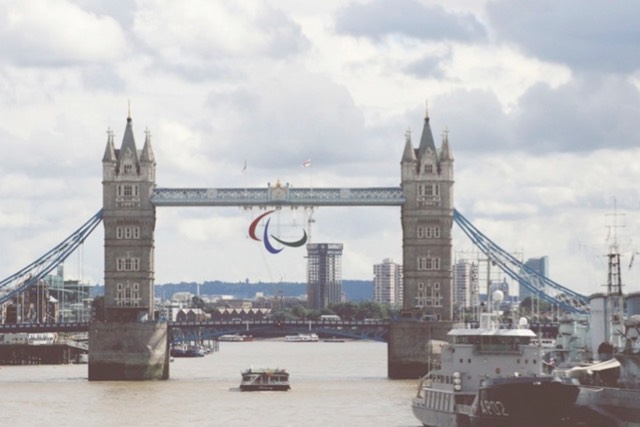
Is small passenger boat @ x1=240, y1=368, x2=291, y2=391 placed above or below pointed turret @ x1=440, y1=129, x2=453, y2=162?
below

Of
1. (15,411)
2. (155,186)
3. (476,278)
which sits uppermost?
(155,186)

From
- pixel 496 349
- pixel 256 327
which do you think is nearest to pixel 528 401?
pixel 496 349

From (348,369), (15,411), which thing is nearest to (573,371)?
(15,411)

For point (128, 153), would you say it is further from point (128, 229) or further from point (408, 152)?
point (408, 152)

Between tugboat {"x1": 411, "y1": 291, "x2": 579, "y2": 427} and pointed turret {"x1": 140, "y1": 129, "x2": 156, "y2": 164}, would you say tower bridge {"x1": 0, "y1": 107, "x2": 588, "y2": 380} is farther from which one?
tugboat {"x1": 411, "y1": 291, "x2": 579, "y2": 427}

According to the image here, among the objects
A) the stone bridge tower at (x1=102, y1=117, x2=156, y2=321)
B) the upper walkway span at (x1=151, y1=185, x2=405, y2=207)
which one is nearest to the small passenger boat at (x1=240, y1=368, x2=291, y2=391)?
the stone bridge tower at (x1=102, y1=117, x2=156, y2=321)

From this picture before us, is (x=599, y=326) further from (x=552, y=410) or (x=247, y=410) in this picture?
(x=552, y=410)
